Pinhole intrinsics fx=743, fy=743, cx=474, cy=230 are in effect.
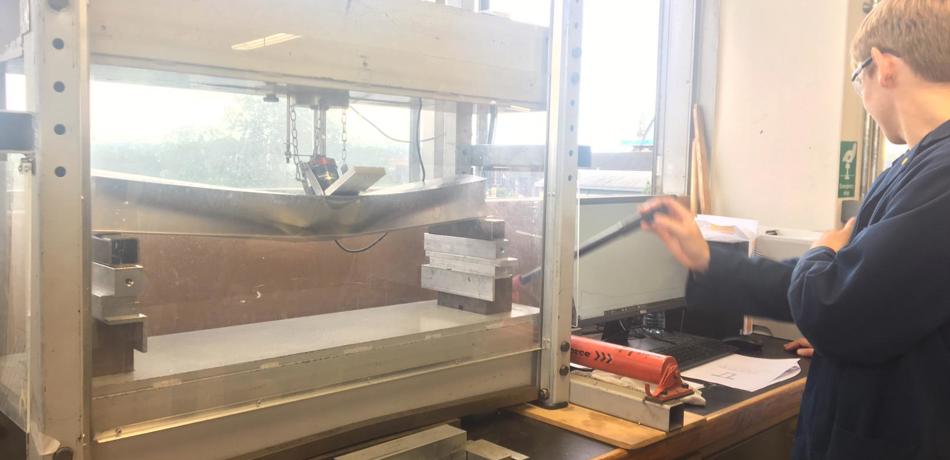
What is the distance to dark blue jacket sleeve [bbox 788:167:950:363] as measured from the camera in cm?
102

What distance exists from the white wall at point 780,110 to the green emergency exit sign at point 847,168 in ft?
0.09

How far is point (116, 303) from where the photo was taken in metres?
0.95

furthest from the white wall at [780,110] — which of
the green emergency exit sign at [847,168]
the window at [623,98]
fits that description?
the window at [623,98]

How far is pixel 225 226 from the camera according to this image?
42.4 inches

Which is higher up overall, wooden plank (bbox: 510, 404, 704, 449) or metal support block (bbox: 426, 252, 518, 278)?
metal support block (bbox: 426, 252, 518, 278)

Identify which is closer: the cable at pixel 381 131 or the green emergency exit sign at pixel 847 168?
the cable at pixel 381 131

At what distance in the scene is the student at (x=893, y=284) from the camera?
3.39ft

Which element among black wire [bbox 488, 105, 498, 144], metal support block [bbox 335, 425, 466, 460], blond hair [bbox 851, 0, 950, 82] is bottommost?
metal support block [bbox 335, 425, 466, 460]

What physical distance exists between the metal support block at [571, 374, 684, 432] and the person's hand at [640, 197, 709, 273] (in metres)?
0.25

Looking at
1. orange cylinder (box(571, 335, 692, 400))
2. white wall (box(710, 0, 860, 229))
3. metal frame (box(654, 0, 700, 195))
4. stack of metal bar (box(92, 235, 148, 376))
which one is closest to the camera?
stack of metal bar (box(92, 235, 148, 376))

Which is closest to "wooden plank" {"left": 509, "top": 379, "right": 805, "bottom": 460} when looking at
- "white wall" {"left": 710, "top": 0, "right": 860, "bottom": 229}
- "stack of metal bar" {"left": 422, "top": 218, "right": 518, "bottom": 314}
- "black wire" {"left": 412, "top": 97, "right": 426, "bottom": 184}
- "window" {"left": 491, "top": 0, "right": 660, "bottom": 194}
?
"stack of metal bar" {"left": 422, "top": 218, "right": 518, "bottom": 314}

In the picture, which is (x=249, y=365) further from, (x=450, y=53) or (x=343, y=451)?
(x=450, y=53)

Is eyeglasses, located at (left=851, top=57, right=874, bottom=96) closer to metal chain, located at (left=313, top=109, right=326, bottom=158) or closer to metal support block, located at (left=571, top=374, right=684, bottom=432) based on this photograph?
metal support block, located at (left=571, top=374, right=684, bottom=432)

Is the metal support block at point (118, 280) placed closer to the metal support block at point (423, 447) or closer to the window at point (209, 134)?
the window at point (209, 134)
